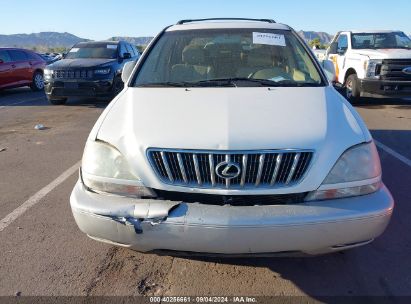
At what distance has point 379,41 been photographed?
1100cm

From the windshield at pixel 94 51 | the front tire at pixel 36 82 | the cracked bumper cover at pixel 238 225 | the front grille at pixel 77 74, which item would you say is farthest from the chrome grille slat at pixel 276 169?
the front tire at pixel 36 82

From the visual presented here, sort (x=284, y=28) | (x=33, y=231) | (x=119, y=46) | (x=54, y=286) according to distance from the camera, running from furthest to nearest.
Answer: (x=119, y=46) → (x=284, y=28) → (x=33, y=231) → (x=54, y=286)

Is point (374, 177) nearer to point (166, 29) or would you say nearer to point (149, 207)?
point (149, 207)

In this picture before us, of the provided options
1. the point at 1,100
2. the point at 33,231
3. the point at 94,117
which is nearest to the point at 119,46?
the point at 94,117

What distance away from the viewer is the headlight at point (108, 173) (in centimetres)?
264

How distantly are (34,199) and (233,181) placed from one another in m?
2.70

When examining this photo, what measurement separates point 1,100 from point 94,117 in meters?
5.67

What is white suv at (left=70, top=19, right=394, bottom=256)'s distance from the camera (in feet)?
7.97

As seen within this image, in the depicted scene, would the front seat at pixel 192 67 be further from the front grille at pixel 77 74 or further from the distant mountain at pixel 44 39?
the distant mountain at pixel 44 39

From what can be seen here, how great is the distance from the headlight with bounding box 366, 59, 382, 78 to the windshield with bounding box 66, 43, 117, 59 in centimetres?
631

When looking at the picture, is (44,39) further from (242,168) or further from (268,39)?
(242,168)

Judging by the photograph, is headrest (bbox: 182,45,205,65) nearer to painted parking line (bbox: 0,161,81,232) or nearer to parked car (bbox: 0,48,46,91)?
painted parking line (bbox: 0,161,81,232)

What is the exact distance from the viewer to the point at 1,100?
43.4 feet

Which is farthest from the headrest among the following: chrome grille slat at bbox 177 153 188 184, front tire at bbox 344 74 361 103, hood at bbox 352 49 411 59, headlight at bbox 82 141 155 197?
front tire at bbox 344 74 361 103
